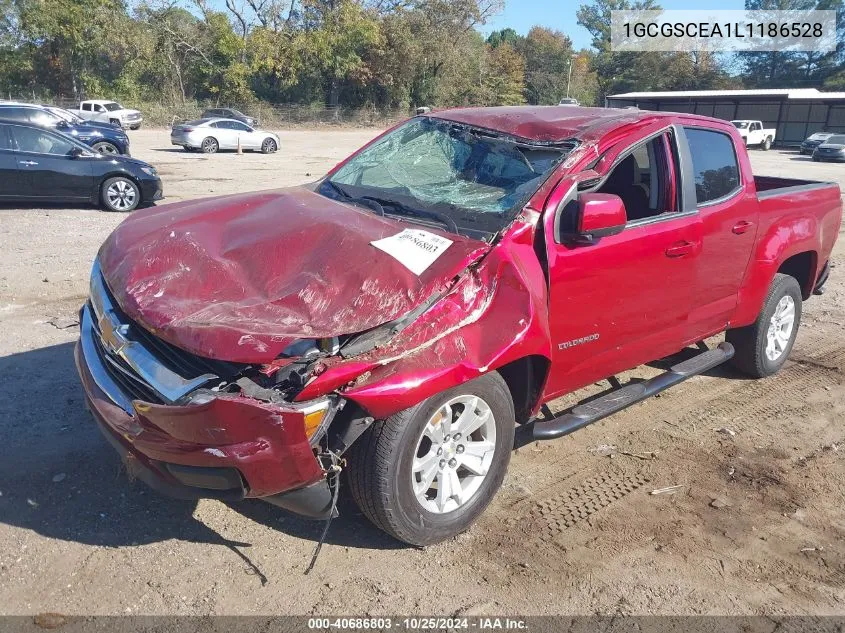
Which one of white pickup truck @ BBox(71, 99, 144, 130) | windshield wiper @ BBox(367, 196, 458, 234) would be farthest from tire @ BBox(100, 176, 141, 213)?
white pickup truck @ BBox(71, 99, 144, 130)

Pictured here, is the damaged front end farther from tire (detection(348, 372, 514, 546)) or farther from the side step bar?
the side step bar

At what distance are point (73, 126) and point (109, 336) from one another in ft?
57.1

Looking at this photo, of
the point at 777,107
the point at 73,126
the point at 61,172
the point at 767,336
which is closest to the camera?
the point at 767,336

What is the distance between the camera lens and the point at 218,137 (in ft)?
92.8

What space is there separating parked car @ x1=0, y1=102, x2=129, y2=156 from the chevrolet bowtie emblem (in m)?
14.4

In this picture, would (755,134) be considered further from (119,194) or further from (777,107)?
(119,194)

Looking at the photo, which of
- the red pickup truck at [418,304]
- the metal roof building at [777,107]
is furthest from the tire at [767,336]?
the metal roof building at [777,107]

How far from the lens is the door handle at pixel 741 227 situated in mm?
4629

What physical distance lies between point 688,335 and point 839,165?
3249 centimetres

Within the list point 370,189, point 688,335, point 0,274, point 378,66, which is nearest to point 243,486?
point 370,189

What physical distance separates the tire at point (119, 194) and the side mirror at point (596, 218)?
33.9 ft

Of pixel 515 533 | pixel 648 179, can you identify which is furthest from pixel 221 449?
pixel 648 179

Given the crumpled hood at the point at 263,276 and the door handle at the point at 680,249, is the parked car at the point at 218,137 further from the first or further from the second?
the door handle at the point at 680,249

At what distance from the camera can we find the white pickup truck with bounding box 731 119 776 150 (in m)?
39.3
